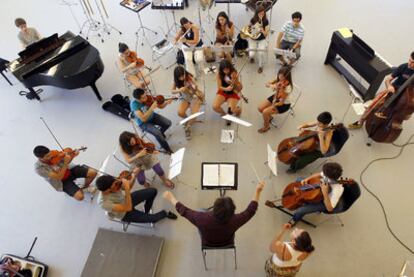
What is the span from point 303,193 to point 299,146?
0.59 meters

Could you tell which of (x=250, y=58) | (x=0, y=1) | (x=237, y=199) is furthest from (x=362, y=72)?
(x=0, y=1)

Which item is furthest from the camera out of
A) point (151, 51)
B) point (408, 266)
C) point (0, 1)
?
point (0, 1)

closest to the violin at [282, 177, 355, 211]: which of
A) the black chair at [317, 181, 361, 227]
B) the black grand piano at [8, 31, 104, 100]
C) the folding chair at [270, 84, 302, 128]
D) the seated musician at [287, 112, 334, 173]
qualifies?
the black chair at [317, 181, 361, 227]

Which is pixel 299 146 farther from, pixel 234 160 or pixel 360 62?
pixel 360 62

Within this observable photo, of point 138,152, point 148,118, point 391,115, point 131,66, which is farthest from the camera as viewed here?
point 131,66

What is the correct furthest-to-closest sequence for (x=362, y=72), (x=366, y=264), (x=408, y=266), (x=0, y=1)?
(x=0, y=1), (x=362, y=72), (x=366, y=264), (x=408, y=266)

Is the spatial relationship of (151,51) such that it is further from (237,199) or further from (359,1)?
(359,1)

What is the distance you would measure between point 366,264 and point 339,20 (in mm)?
4668

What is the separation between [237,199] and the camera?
354 cm

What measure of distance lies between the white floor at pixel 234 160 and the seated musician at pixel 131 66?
467 millimetres

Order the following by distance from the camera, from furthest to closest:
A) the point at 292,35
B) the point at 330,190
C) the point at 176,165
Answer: the point at 292,35
the point at 176,165
the point at 330,190

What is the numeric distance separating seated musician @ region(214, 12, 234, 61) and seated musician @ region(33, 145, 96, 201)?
9.00 feet

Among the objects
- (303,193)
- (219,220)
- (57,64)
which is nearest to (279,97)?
(303,193)

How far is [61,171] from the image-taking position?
3.27 metres
